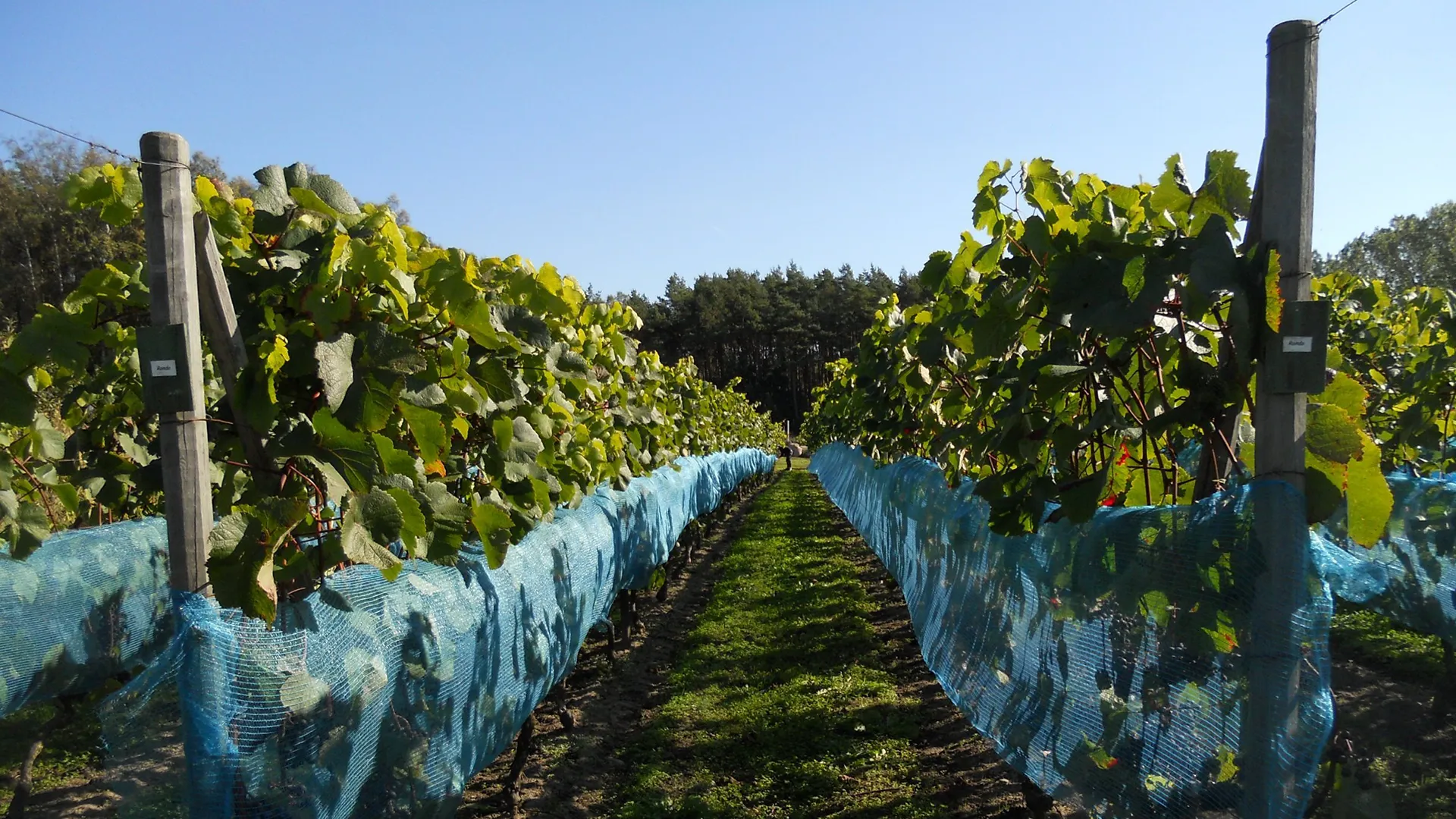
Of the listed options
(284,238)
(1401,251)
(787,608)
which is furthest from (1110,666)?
(1401,251)

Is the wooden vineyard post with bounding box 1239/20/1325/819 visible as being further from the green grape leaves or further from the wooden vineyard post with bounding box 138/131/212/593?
the wooden vineyard post with bounding box 138/131/212/593

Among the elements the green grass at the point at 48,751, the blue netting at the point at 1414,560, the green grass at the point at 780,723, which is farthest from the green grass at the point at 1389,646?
the green grass at the point at 48,751

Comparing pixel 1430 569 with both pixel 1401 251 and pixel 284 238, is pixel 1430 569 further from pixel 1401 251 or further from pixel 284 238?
pixel 1401 251

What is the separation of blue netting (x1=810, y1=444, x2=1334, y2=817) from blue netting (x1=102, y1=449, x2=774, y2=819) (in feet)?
5.85

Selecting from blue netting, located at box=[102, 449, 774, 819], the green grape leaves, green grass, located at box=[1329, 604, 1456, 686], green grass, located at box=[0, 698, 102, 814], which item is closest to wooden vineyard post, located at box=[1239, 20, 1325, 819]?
the green grape leaves

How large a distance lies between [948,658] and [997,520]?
67.8 inches

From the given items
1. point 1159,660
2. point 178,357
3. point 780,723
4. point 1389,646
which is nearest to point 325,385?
point 178,357

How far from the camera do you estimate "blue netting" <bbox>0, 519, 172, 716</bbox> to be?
3.72 meters

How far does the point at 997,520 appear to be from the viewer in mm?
2600

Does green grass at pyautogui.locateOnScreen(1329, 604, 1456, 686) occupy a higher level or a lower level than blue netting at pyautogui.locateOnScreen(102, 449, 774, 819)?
lower

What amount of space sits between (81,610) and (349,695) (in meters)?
2.68

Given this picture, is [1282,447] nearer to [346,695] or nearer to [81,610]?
[346,695]

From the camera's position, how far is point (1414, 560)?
3471 millimetres

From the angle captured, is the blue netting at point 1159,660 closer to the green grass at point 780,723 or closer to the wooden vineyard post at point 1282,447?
A: the wooden vineyard post at point 1282,447
